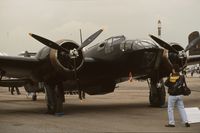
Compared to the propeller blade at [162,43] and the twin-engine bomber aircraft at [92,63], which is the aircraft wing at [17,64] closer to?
the twin-engine bomber aircraft at [92,63]

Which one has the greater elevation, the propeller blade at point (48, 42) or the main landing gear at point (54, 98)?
the propeller blade at point (48, 42)

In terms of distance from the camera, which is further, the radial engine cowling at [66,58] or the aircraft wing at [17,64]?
the aircraft wing at [17,64]

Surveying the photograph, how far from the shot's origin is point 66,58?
49.7ft

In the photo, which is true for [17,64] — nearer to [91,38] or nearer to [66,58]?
[66,58]

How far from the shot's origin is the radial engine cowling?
586 inches

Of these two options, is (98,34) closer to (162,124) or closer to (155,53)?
(155,53)

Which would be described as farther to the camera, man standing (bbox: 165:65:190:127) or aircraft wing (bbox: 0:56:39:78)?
aircraft wing (bbox: 0:56:39:78)

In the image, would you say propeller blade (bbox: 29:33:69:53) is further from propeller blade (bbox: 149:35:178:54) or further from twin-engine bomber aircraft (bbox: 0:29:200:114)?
propeller blade (bbox: 149:35:178:54)

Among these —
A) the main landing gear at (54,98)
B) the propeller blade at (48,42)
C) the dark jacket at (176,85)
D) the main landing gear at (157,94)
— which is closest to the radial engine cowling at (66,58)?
the propeller blade at (48,42)

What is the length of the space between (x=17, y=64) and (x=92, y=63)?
10.9 feet

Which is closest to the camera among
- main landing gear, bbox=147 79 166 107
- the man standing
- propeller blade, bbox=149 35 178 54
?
the man standing

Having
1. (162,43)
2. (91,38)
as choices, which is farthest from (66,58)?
(162,43)

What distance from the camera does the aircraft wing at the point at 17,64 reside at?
15.0m

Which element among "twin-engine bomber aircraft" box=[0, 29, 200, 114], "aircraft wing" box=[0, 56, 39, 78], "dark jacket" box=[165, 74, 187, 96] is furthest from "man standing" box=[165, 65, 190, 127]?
"aircraft wing" box=[0, 56, 39, 78]
